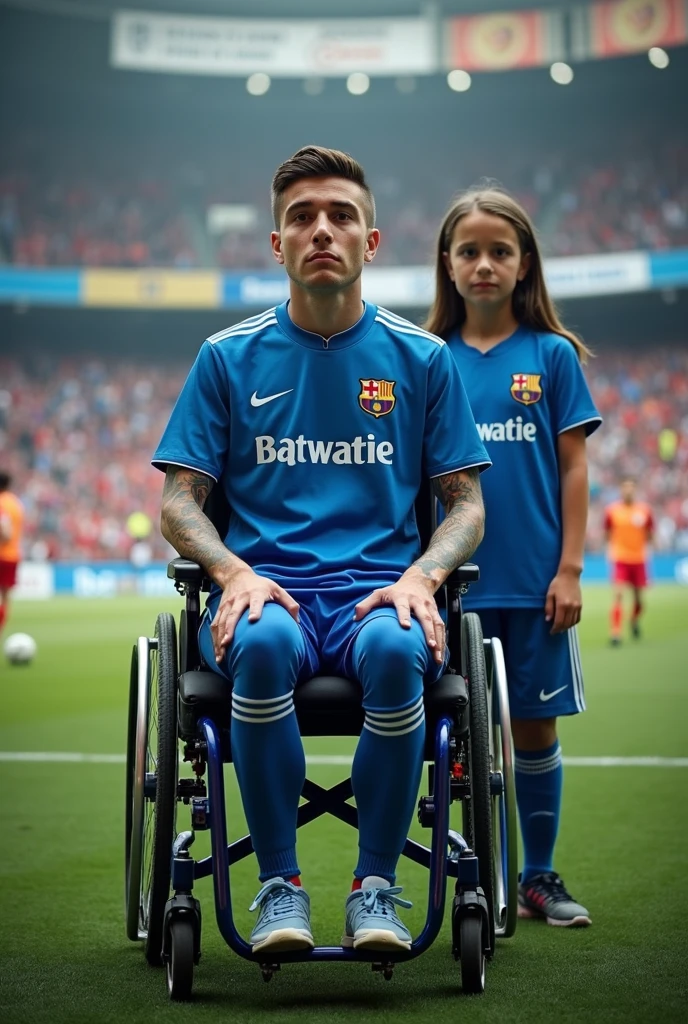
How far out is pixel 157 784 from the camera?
2.72 metres

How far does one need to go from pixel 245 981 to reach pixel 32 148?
36.5m

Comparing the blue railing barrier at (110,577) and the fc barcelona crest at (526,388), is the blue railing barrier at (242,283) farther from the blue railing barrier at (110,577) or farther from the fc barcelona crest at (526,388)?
the fc barcelona crest at (526,388)

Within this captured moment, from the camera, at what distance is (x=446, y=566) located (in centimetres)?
279

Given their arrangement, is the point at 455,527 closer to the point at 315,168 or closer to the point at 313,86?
the point at 315,168

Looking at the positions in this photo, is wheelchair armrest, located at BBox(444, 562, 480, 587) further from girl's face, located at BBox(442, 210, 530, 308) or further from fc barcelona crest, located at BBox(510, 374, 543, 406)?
girl's face, located at BBox(442, 210, 530, 308)

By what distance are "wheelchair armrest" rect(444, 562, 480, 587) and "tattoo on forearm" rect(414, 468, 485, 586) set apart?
0.02 metres

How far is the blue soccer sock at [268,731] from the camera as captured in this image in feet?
8.16

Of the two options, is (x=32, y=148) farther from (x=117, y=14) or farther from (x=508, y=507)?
(x=508, y=507)

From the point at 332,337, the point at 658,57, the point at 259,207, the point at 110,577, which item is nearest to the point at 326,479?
the point at 332,337

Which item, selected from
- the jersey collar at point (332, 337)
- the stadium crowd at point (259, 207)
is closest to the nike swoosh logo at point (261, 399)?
the jersey collar at point (332, 337)

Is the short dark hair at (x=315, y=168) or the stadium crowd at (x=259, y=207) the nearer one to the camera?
the short dark hair at (x=315, y=168)

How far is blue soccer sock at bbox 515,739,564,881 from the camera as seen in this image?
12.1 feet

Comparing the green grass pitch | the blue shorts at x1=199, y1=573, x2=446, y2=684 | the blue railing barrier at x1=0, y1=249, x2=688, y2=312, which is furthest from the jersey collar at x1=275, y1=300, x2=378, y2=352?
the blue railing barrier at x1=0, y1=249, x2=688, y2=312

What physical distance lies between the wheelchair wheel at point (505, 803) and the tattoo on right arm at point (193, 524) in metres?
0.65
